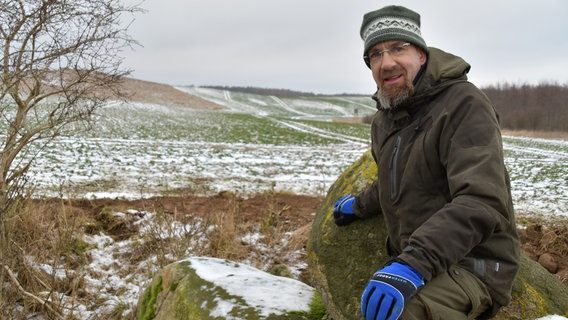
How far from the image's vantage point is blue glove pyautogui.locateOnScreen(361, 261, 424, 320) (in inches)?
65.1

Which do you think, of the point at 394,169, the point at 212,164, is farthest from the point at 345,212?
the point at 212,164

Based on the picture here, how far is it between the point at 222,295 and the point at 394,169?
67.3 inches

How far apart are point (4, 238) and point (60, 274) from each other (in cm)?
125

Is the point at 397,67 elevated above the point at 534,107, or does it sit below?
below

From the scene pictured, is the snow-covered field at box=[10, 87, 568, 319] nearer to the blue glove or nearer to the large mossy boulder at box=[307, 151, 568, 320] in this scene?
the large mossy boulder at box=[307, 151, 568, 320]

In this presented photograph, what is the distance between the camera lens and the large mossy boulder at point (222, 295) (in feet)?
9.80

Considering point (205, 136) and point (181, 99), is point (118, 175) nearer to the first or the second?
point (205, 136)

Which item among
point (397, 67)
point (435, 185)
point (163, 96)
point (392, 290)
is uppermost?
point (163, 96)

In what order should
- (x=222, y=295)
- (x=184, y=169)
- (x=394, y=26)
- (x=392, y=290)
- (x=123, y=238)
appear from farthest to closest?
1. (x=184, y=169)
2. (x=123, y=238)
3. (x=222, y=295)
4. (x=394, y=26)
5. (x=392, y=290)

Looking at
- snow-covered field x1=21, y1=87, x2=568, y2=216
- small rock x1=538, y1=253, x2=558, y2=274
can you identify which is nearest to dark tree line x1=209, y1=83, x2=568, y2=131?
snow-covered field x1=21, y1=87, x2=568, y2=216

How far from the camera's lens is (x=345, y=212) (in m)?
3.17

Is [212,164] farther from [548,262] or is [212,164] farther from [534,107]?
[534,107]

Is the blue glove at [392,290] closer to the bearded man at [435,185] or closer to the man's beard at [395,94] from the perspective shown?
the bearded man at [435,185]

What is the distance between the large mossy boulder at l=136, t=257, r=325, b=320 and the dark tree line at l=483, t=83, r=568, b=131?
3427 centimetres
